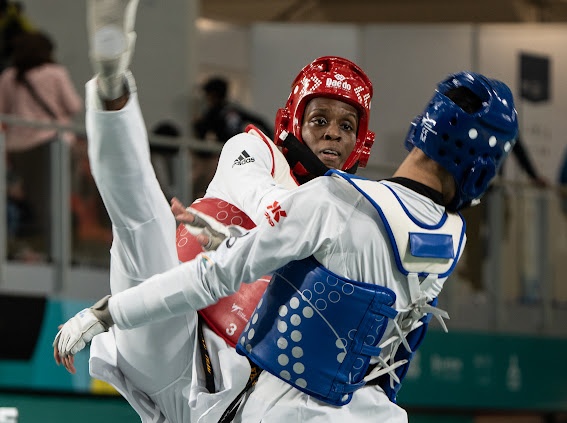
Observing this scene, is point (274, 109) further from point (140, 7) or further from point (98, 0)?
point (98, 0)

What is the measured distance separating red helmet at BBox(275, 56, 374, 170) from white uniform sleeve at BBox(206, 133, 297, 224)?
162 mm

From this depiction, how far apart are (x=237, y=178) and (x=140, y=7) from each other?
7465 mm

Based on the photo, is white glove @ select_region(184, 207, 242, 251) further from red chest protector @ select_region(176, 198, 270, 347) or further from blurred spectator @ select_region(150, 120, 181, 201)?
blurred spectator @ select_region(150, 120, 181, 201)

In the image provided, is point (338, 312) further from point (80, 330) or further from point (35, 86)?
point (35, 86)

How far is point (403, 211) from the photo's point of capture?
4.43m

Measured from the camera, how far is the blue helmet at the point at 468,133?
14.6ft

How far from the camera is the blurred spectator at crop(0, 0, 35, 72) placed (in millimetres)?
9461

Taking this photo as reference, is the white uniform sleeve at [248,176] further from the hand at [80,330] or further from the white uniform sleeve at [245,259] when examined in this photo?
the hand at [80,330]

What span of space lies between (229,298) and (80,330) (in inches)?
26.5

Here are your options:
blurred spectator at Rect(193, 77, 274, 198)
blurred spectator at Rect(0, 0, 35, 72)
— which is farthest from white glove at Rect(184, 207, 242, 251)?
blurred spectator at Rect(193, 77, 274, 198)

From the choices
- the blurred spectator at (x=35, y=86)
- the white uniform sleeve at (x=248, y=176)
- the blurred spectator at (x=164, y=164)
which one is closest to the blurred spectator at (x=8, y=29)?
the blurred spectator at (x=35, y=86)

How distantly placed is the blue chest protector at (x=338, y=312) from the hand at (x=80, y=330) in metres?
0.47

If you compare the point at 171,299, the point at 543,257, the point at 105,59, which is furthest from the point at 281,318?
the point at 543,257

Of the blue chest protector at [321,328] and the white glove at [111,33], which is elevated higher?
the white glove at [111,33]
